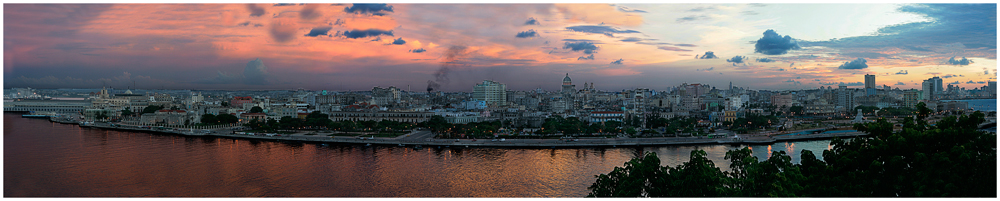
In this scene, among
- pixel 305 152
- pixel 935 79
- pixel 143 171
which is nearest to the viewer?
pixel 143 171

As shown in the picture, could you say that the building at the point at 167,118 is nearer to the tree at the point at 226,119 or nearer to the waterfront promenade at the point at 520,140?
the tree at the point at 226,119

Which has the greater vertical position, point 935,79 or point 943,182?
point 935,79

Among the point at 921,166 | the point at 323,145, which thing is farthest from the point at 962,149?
the point at 323,145

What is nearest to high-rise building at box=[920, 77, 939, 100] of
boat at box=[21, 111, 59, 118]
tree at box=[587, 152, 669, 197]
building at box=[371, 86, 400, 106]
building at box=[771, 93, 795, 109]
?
building at box=[771, 93, 795, 109]

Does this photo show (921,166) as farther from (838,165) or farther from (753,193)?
(753,193)

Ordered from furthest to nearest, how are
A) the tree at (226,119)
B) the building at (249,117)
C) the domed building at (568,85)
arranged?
the domed building at (568,85)
the building at (249,117)
the tree at (226,119)

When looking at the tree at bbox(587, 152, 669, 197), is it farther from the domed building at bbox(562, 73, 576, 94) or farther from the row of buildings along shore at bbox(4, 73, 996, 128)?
the domed building at bbox(562, 73, 576, 94)

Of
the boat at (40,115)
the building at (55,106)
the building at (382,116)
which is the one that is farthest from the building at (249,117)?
the building at (55,106)
